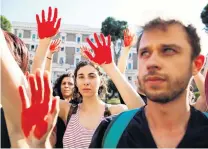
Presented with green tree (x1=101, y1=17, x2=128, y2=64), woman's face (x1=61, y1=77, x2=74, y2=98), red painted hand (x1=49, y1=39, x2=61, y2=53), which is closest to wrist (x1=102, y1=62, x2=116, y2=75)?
red painted hand (x1=49, y1=39, x2=61, y2=53)

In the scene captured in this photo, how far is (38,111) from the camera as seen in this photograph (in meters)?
1.22

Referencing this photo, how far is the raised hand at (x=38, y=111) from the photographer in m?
1.21

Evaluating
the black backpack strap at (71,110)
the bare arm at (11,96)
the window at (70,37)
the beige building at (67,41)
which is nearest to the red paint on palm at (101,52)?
the black backpack strap at (71,110)

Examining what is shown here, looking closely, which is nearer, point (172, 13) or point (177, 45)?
point (177, 45)

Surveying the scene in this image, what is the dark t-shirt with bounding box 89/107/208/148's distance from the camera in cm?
146

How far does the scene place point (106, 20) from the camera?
51.5m

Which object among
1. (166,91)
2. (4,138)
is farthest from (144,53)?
(4,138)

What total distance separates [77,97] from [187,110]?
193 centimetres

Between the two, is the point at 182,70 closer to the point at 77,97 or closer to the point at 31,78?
the point at 31,78

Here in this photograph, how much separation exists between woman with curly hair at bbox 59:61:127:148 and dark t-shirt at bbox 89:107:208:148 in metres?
1.07

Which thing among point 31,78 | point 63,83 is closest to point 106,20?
point 63,83

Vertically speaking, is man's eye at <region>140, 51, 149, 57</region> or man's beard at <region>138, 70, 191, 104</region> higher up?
man's eye at <region>140, 51, 149, 57</region>

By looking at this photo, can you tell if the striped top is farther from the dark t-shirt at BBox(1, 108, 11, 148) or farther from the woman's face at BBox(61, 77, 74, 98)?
the woman's face at BBox(61, 77, 74, 98)

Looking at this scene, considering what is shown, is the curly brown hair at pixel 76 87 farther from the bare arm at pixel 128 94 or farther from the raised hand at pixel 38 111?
the raised hand at pixel 38 111
